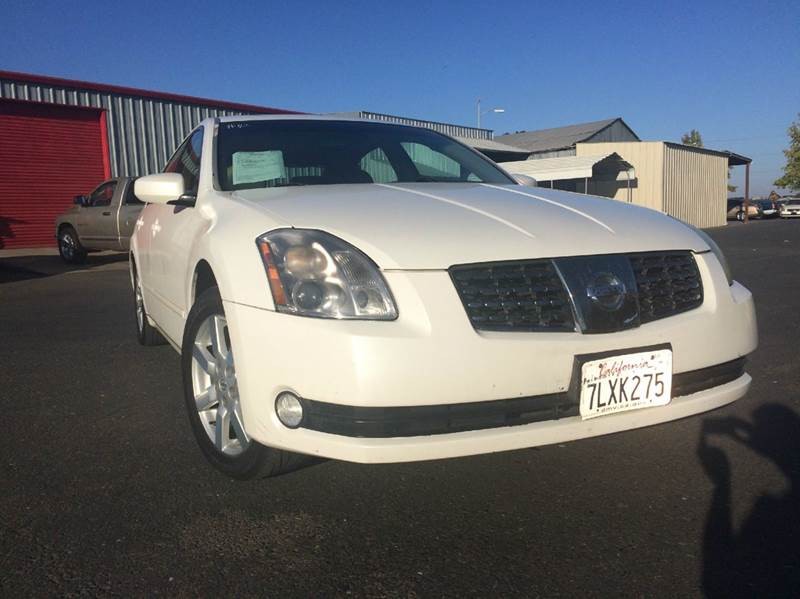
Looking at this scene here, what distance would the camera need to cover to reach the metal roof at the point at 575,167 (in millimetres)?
25094

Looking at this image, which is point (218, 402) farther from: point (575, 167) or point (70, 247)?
point (575, 167)

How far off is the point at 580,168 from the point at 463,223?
2390 centimetres

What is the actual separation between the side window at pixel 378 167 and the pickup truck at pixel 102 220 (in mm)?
9509

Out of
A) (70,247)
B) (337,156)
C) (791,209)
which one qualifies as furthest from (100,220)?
(791,209)

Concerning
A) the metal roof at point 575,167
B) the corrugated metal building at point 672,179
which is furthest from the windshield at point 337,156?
the corrugated metal building at point 672,179

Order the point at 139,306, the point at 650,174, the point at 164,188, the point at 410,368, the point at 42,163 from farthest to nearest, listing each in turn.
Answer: the point at 650,174, the point at 42,163, the point at 139,306, the point at 164,188, the point at 410,368

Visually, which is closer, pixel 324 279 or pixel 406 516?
pixel 324 279

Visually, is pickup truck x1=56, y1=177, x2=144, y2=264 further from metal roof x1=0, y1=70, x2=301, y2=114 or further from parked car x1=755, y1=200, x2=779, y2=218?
parked car x1=755, y1=200, x2=779, y2=218

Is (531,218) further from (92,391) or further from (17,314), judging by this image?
(17,314)

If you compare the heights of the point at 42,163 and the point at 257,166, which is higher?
the point at 42,163

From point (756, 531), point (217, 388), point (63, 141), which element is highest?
point (63, 141)

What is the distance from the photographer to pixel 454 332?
2.07m

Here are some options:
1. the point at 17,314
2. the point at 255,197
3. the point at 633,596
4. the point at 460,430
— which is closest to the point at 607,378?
the point at 460,430

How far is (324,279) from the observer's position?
2.18m
